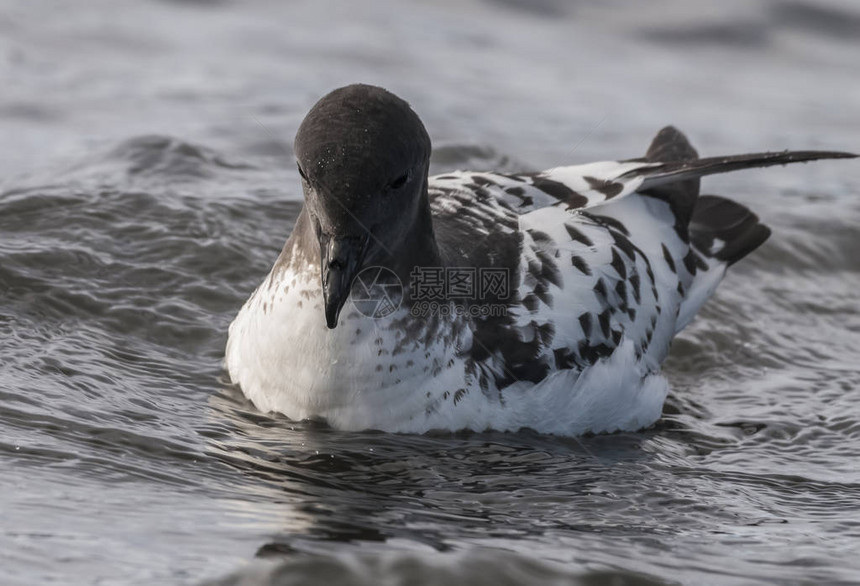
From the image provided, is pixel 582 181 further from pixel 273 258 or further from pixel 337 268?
pixel 337 268

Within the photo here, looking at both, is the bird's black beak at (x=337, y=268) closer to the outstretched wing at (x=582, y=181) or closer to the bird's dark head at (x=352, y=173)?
the bird's dark head at (x=352, y=173)

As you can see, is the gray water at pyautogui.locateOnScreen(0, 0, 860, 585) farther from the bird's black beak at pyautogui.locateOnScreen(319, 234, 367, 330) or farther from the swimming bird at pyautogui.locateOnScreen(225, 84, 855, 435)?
the bird's black beak at pyautogui.locateOnScreen(319, 234, 367, 330)

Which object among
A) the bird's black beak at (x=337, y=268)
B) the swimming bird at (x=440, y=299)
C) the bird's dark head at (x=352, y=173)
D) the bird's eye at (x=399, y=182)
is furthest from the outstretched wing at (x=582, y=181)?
the bird's black beak at (x=337, y=268)

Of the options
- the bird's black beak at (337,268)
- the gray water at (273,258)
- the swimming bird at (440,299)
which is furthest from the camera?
the swimming bird at (440,299)

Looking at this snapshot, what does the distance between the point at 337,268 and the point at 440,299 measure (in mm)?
699

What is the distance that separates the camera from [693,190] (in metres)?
7.57

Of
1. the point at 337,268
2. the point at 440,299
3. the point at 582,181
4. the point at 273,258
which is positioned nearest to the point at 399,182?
the point at 337,268

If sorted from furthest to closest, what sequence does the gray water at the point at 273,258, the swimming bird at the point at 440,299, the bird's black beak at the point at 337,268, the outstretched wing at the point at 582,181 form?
the outstretched wing at the point at 582,181 → the swimming bird at the point at 440,299 → the bird's black beak at the point at 337,268 → the gray water at the point at 273,258

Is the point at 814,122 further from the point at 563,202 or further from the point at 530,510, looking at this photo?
the point at 530,510

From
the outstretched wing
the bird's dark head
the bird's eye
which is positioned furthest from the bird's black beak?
the outstretched wing

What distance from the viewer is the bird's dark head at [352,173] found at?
5.22m

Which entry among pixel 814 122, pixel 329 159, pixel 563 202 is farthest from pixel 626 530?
pixel 814 122

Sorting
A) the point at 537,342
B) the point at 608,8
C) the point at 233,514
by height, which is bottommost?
the point at 233,514

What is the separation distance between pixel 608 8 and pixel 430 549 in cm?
1149
